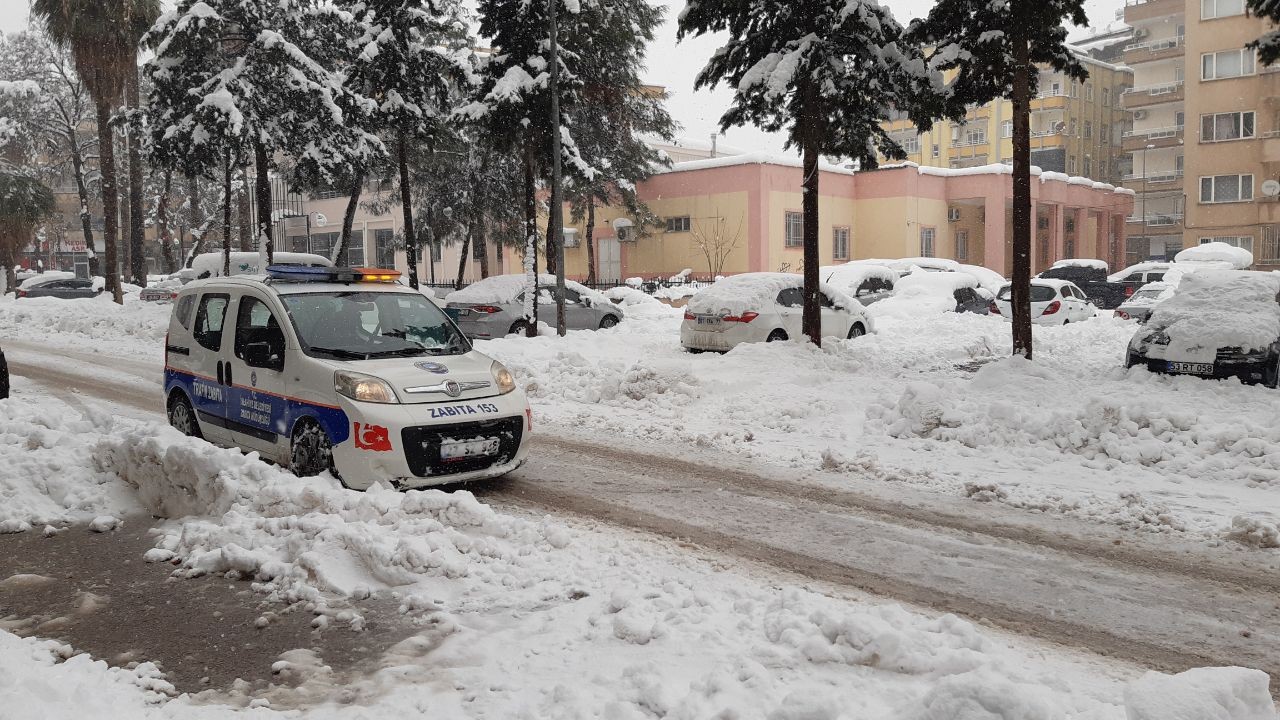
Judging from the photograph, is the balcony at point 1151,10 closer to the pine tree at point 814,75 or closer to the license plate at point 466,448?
the pine tree at point 814,75

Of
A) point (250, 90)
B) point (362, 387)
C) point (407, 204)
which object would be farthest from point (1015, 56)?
point (250, 90)

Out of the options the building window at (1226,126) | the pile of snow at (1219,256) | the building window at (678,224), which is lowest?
the pile of snow at (1219,256)

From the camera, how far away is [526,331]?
20.4 m

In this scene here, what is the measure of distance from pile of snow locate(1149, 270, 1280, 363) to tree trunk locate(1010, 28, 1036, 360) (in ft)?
5.49

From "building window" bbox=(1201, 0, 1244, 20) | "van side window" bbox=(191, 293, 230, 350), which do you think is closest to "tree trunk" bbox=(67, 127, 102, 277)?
"van side window" bbox=(191, 293, 230, 350)

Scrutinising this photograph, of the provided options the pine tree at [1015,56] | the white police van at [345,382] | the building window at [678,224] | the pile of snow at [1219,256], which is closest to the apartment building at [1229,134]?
the pile of snow at [1219,256]

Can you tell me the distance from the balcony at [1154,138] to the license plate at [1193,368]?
54.8 metres

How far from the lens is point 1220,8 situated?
44.1 meters

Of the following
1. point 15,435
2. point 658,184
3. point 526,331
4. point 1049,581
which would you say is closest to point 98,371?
point 526,331

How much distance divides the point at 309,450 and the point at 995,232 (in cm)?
4050

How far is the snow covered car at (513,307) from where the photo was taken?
20672mm

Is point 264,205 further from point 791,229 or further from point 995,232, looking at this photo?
point 995,232

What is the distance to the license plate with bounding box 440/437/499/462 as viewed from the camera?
23.4 ft

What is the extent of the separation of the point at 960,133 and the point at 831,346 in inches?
2226
